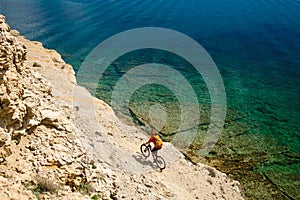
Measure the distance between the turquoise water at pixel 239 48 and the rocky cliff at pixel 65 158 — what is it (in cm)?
368

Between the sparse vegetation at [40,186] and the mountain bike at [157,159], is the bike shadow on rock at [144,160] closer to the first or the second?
the mountain bike at [157,159]

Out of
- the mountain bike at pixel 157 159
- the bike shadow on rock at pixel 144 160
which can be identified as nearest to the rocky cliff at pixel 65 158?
the bike shadow on rock at pixel 144 160

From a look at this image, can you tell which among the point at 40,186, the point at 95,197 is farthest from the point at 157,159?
the point at 40,186

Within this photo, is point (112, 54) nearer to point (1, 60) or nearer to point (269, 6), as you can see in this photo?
point (1, 60)

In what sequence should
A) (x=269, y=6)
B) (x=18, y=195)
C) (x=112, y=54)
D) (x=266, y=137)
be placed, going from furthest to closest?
1. (x=269, y=6)
2. (x=112, y=54)
3. (x=266, y=137)
4. (x=18, y=195)

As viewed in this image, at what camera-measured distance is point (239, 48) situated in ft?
137

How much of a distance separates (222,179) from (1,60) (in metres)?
14.6

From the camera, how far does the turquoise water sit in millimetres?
20219

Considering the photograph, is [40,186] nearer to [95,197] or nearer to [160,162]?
[95,197]

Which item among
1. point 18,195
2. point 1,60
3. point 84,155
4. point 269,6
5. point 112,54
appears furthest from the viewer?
point 269,6

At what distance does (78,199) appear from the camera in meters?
9.63

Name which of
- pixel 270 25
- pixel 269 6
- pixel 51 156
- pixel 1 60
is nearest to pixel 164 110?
pixel 51 156

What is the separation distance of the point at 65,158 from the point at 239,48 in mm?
36748

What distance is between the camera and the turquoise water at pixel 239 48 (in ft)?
66.3
